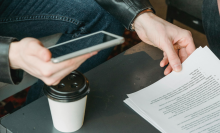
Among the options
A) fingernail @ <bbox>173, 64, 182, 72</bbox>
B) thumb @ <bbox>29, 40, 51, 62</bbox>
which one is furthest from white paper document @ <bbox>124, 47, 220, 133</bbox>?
thumb @ <bbox>29, 40, 51, 62</bbox>

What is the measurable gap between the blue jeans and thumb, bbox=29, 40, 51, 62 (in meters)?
0.40

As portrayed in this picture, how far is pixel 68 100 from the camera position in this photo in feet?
1.50

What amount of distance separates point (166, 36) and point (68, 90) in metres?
0.37

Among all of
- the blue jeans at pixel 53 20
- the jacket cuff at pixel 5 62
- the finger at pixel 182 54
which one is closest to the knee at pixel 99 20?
the blue jeans at pixel 53 20

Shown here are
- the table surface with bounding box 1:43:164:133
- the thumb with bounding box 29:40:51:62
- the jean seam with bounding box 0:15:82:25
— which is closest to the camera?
the thumb with bounding box 29:40:51:62

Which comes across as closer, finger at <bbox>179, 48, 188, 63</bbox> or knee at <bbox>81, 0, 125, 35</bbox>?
finger at <bbox>179, 48, 188, 63</bbox>

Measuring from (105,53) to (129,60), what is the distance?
0.44ft

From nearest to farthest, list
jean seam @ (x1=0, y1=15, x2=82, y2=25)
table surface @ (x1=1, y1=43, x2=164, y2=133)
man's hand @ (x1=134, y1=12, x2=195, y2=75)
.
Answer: table surface @ (x1=1, y1=43, x2=164, y2=133), man's hand @ (x1=134, y1=12, x2=195, y2=75), jean seam @ (x1=0, y1=15, x2=82, y2=25)

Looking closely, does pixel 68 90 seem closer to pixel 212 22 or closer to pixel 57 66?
pixel 57 66

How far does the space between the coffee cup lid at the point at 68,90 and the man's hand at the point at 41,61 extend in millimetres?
17

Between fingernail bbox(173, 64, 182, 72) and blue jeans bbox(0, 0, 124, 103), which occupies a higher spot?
blue jeans bbox(0, 0, 124, 103)

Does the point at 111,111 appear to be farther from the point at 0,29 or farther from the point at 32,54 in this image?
the point at 0,29

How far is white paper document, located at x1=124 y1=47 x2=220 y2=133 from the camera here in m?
0.55

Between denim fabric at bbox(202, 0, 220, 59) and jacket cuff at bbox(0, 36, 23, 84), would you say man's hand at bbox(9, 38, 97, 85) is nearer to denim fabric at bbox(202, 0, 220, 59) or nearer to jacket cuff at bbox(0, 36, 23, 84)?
jacket cuff at bbox(0, 36, 23, 84)
